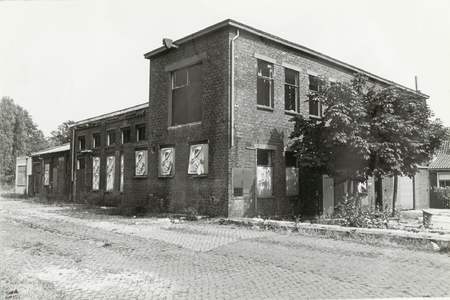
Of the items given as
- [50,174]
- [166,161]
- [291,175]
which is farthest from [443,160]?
[50,174]

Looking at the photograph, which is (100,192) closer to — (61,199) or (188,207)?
(61,199)

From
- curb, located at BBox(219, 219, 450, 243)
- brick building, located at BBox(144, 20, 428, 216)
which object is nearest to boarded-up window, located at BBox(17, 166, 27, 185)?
brick building, located at BBox(144, 20, 428, 216)

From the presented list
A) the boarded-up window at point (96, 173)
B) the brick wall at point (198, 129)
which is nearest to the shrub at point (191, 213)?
the brick wall at point (198, 129)

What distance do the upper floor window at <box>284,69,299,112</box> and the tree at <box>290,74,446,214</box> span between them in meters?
2.33

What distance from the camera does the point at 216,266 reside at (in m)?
7.02

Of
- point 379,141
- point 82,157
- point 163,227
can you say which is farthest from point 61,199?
point 379,141

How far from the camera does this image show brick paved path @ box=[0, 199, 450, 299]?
216 inches

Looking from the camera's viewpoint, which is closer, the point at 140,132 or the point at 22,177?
the point at 140,132

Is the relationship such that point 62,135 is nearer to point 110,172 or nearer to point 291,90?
point 110,172

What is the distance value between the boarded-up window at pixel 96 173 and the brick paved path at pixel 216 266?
509 inches

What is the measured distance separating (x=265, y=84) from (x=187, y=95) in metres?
3.33

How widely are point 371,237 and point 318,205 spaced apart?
6855mm

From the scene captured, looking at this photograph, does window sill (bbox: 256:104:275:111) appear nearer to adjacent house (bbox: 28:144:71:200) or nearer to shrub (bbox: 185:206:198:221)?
shrub (bbox: 185:206:198:221)

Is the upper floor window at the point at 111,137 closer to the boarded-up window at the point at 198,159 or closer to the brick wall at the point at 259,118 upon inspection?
the boarded-up window at the point at 198,159
